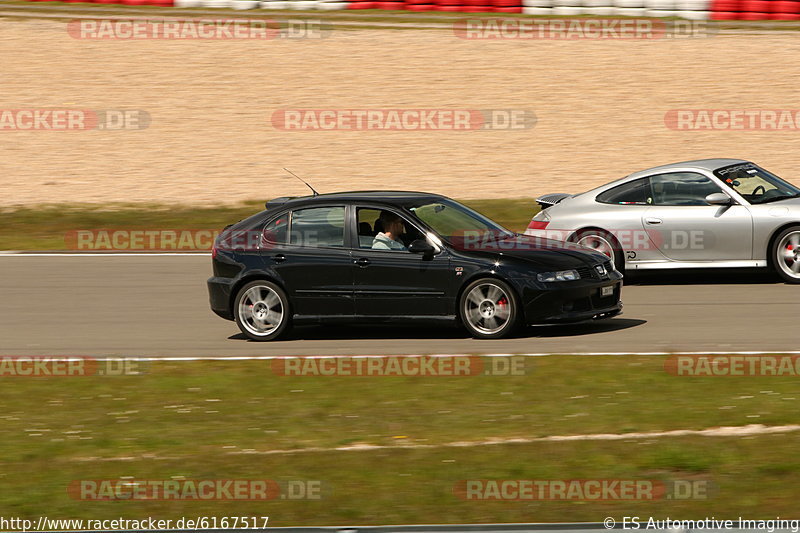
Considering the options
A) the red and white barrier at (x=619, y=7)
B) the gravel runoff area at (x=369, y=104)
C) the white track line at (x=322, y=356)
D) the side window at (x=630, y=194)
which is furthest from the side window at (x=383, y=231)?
the red and white barrier at (x=619, y=7)

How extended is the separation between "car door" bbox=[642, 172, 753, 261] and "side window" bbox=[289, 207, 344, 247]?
416 centimetres

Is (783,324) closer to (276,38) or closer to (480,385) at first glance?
(480,385)

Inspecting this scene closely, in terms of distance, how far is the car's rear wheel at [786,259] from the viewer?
13.3m

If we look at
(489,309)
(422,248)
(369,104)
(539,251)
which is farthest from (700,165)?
(369,104)

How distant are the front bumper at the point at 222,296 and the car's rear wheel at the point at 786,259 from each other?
244 inches

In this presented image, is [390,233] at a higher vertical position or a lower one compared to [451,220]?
lower

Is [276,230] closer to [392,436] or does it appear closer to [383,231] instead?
[383,231]

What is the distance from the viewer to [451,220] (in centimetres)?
1180

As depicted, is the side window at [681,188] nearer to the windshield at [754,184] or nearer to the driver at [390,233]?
the windshield at [754,184]

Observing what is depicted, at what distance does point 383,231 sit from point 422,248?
1.61 ft

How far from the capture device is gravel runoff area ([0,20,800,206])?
23.4m

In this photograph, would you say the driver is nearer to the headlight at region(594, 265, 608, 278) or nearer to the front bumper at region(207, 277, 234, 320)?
the front bumper at region(207, 277, 234, 320)

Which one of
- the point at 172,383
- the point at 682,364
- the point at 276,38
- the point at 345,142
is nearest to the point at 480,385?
the point at 682,364

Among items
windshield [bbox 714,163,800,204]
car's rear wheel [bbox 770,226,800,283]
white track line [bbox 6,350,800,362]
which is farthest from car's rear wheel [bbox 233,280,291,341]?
car's rear wheel [bbox 770,226,800,283]
